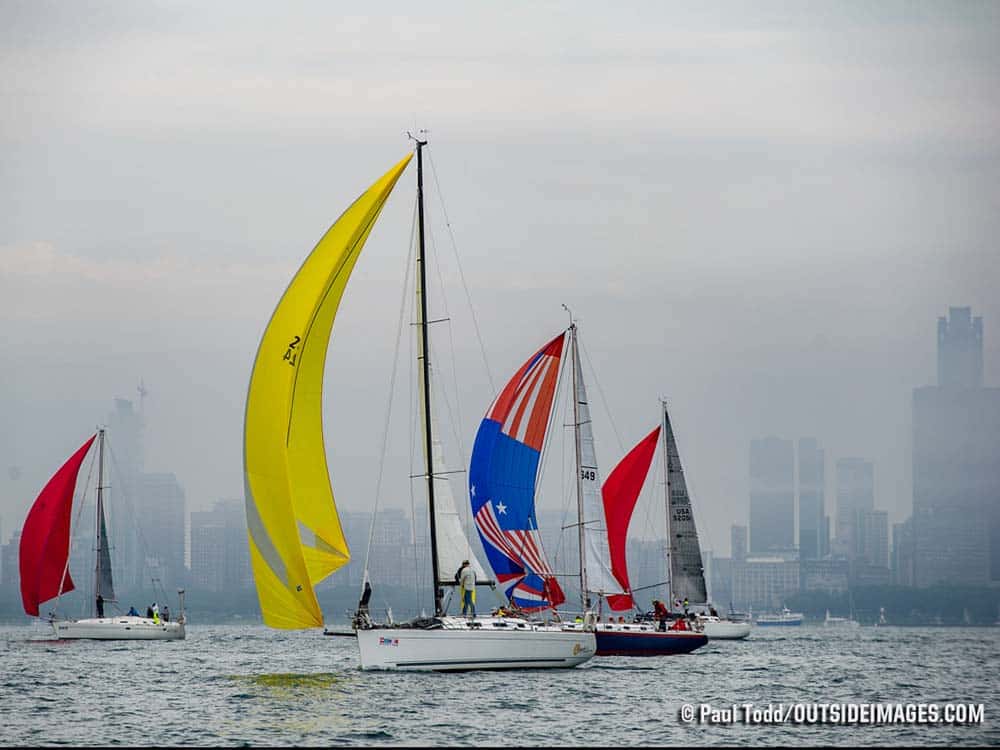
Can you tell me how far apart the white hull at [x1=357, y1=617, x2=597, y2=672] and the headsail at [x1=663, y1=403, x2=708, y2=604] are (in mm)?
21797

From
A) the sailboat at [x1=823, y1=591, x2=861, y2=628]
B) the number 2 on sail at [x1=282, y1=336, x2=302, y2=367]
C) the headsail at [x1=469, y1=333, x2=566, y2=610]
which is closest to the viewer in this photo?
the number 2 on sail at [x1=282, y1=336, x2=302, y2=367]

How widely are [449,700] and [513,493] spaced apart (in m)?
12.0

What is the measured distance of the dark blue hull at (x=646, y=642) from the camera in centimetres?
4734

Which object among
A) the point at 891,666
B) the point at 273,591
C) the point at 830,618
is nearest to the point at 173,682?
the point at 273,591

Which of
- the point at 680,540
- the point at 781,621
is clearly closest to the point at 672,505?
the point at 680,540

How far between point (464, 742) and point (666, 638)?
73.9ft

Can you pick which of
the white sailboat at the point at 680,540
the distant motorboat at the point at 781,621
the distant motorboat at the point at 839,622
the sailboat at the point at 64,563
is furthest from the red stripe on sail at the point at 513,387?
the distant motorboat at the point at 839,622

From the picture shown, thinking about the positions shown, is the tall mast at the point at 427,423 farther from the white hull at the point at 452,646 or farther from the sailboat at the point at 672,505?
the sailboat at the point at 672,505

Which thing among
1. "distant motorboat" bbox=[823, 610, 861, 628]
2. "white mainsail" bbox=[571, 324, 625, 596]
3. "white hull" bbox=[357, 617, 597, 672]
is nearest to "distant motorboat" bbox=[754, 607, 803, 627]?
"distant motorboat" bbox=[823, 610, 861, 628]

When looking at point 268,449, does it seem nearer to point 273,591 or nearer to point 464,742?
point 273,591

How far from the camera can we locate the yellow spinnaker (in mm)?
33438

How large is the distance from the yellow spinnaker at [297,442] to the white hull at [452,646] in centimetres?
271

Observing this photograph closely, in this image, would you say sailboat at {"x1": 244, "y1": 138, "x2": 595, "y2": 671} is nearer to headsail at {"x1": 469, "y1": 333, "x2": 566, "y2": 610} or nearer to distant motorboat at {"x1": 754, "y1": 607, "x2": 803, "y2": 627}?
headsail at {"x1": 469, "y1": 333, "x2": 566, "y2": 610}

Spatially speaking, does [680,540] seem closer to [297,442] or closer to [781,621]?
[297,442]
